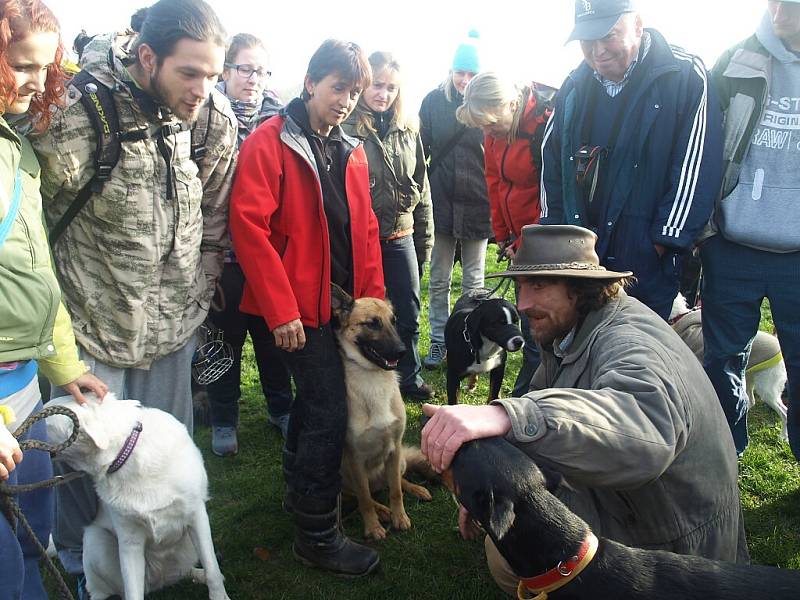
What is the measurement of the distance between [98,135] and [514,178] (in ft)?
8.83

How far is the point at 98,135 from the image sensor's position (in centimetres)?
215

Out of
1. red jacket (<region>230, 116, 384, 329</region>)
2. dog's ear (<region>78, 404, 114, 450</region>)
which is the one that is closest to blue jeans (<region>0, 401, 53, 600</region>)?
dog's ear (<region>78, 404, 114, 450</region>)

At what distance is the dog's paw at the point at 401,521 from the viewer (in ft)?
10.6

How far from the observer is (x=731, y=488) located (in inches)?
78.5

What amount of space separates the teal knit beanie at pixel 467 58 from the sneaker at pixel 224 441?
A: 3322mm

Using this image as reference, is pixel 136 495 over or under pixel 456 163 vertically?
under

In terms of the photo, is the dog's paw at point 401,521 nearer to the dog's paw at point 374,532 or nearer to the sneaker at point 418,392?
the dog's paw at point 374,532

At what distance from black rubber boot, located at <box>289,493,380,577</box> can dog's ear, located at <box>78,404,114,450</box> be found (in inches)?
37.7

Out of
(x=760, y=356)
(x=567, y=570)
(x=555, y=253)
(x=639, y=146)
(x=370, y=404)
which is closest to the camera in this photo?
(x=567, y=570)

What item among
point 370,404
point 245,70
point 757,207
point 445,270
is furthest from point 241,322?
point 757,207

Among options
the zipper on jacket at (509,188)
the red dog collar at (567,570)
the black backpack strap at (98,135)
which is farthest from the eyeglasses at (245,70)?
the red dog collar at (567,570)

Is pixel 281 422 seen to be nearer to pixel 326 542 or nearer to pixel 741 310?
pixel 326 542

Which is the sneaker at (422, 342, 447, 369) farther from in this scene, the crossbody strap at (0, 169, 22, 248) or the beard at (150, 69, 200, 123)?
Answer: the crossbody strap at (0, 169, 22, 248)

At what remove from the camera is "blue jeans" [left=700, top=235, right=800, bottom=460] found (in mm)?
2908
